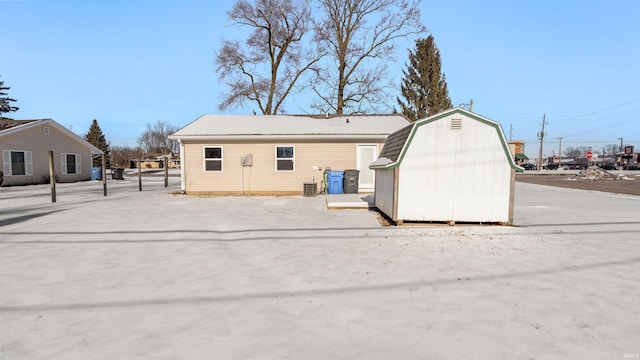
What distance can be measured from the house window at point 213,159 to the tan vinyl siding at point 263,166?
0.60 feet

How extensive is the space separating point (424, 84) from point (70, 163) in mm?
36237

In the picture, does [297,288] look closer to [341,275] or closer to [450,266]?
[341,275]

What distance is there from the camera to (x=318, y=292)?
3721 millimetres

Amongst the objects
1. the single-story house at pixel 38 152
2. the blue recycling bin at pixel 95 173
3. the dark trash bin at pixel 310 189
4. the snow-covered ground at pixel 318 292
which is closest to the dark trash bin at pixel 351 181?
the dark trash bin at pixel 310 189

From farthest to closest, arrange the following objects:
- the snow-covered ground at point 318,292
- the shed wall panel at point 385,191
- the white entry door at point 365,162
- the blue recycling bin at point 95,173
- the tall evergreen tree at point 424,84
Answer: the tall evergreen tree at point 424,84 → the blue recycling bin at point 95,173 → the white entry door at point 365,162 → the shed wall panel at point 385,191 → the snow-covered ground at point 318,292

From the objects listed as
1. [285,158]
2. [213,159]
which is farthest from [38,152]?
[285,158]

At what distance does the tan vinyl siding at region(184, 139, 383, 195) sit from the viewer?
1457 cm

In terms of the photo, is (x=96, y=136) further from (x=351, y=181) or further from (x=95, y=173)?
(x=351, y=181)

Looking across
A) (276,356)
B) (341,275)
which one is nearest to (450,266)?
(341,275)

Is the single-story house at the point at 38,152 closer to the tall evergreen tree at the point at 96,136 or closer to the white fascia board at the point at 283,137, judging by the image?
the white fascia board at the point at 283,137

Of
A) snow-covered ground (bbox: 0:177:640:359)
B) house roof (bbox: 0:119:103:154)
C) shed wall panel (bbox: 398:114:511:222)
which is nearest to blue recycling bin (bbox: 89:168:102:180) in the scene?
house roof (bbox: 0:119:103:154)

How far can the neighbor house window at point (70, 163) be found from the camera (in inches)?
905

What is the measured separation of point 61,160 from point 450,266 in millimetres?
27860

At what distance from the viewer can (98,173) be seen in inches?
998
